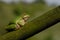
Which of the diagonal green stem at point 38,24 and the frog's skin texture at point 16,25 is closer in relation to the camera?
the diagonal green stem at point 38,24

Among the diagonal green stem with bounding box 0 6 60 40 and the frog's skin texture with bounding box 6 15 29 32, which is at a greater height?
the frog's skin texture with bounding box 6 15 29 32

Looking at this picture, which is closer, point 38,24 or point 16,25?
point 38,24

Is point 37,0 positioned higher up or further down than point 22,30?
higher up

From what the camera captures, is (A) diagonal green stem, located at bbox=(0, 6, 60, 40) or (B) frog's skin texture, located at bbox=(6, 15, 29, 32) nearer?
(A) diagonal green stem, located at bbox=(0, 6, 60, 40)

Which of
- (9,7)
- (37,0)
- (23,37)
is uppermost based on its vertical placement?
(9,7)

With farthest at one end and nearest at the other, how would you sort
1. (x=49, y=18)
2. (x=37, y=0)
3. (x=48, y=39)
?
(x=37, y=0) < (x=48, y=39) < (x=49, y=18)

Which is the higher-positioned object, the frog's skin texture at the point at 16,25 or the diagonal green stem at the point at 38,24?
the frog's skin texture at the point at 16,25

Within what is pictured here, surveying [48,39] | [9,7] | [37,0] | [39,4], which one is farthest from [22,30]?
[9,7]

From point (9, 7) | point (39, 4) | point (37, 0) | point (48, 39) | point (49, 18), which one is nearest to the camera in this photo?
point (49, 18)

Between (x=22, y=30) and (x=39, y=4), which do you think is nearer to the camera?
(x=22, y=30)

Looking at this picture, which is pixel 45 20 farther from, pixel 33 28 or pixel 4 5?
pixel 4 5

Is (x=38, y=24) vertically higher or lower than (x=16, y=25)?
lower
